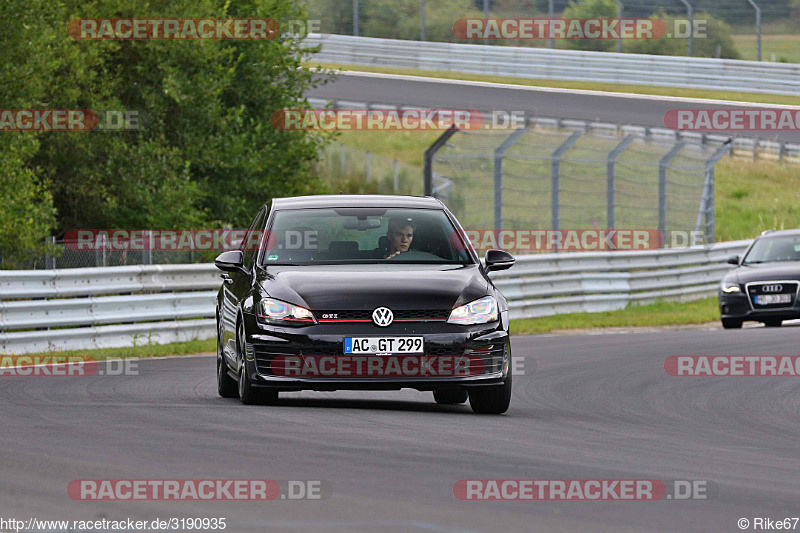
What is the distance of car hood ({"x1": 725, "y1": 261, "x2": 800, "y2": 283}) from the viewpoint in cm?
2106

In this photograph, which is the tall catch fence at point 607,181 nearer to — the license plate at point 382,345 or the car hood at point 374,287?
the car hood at point 374,287

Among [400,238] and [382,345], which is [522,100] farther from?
[382,345]

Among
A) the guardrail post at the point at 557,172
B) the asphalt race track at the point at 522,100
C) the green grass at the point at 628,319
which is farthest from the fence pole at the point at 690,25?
the guardrail post at the point at 557,172

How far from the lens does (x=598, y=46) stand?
166ft

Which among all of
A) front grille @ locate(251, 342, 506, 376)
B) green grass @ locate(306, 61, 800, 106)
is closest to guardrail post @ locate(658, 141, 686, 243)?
green grass @ locate(306, 61, 800, 106)

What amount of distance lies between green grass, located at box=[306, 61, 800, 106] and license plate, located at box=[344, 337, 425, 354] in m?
32.0

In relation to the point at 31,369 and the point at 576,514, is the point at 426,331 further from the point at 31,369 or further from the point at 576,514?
the point at 31,369

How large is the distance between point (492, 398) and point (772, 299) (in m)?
11.9

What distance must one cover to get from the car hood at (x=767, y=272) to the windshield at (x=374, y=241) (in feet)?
36.2

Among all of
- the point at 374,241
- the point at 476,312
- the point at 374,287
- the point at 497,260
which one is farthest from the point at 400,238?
the point at 476,312

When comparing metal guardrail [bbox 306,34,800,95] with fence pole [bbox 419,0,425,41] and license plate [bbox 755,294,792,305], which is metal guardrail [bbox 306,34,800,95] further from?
license plate [bbox 755,294,792,305]

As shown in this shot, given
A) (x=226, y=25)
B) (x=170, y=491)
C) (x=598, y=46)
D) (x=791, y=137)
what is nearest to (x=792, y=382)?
(x=170, y=491)

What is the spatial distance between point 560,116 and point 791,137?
7062 mm

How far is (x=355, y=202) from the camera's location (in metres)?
11.1
